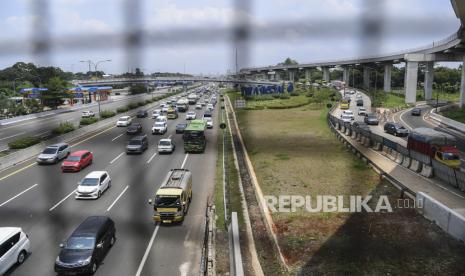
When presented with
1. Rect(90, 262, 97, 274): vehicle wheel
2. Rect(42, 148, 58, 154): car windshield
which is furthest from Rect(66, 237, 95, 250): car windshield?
Rect(42, 148, 58, 154): car windshield

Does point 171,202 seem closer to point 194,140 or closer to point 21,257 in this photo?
point 21,257

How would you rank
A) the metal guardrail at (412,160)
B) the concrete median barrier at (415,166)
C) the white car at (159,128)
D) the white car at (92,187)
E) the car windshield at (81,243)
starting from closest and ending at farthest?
the car windshield at (81,243), the metal guardrail at (412,160), the white car at (92,187), the concrete median barrier at (415,166), the white car at (159,128)

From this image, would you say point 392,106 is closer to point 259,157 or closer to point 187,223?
point 259,157

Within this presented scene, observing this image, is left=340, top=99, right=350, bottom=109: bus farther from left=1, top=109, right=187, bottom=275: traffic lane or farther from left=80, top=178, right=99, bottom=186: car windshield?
left=80, top=178, right=99, bottom=186: car windshield

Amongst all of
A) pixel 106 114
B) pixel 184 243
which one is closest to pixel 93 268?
pixel 184 243

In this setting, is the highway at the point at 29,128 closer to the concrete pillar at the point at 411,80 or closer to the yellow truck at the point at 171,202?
the yellow truck at the point at 171,202

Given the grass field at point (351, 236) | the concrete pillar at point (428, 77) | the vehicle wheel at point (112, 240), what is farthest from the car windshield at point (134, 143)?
the concrete pillar at point (428, 77)
